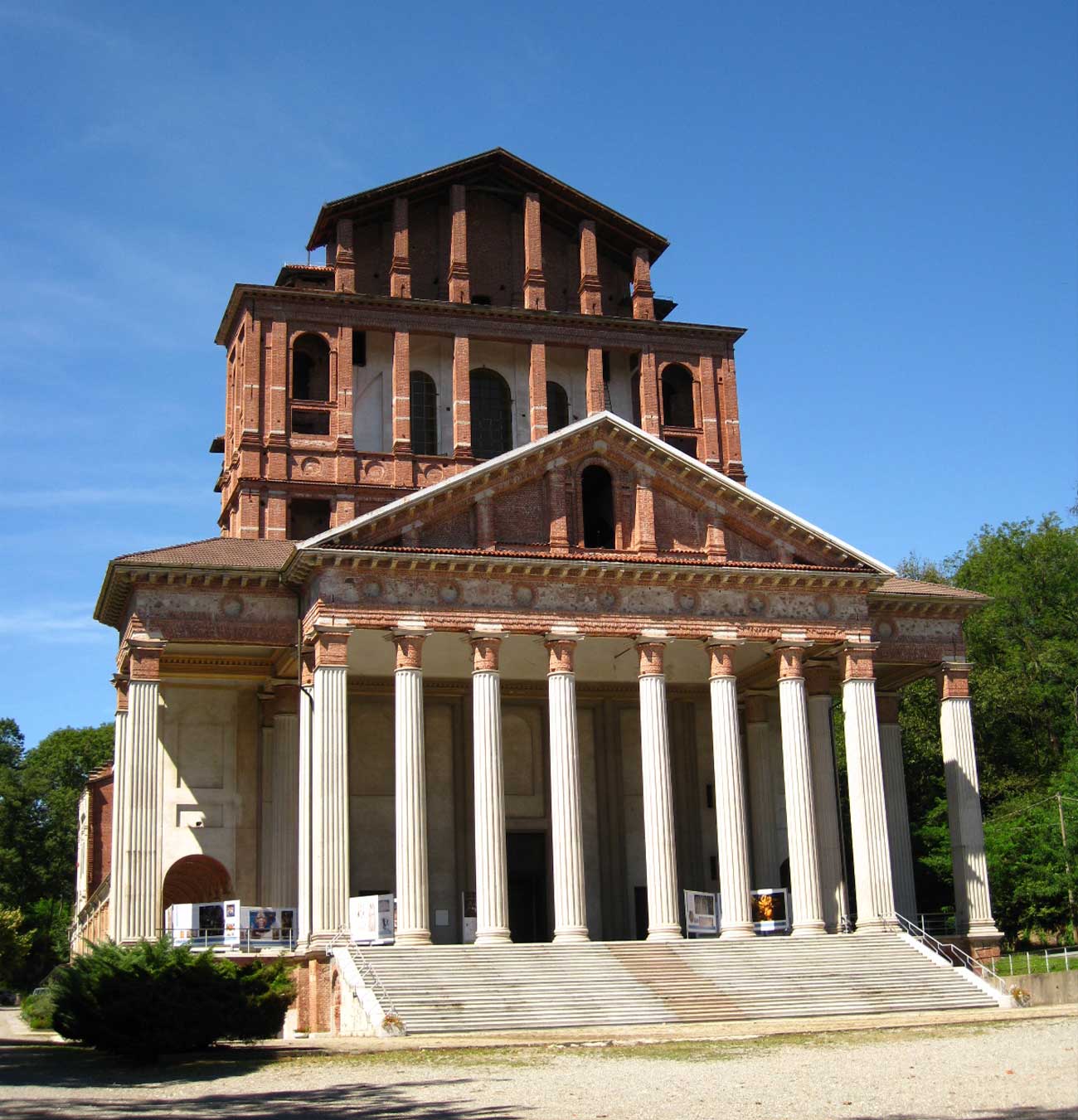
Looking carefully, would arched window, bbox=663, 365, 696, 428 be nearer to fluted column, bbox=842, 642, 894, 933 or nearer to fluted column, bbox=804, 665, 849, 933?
fluted column, bbox=804, 665, 849, 933

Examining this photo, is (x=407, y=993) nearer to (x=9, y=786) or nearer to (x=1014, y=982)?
(x=1014, y=982)

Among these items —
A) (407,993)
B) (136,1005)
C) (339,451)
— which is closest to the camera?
(136,1005)

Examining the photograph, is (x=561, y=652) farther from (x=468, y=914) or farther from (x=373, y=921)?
(x=468, y=914)

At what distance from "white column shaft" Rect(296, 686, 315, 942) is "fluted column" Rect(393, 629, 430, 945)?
2.28 m

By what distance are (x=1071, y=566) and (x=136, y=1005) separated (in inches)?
2216

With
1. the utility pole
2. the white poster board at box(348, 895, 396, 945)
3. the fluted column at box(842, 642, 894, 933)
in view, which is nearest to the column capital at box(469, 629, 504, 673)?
the white poster board at box(348, 895, 396, 945)

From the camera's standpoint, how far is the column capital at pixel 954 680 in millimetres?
44250

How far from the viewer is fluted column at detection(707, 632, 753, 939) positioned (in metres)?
38.8

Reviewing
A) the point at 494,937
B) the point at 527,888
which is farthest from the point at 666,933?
the point at 527,888

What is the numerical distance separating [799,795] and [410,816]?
34.5 feet

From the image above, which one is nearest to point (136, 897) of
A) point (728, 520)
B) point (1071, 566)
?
point (728, 520)

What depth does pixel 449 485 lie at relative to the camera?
38469 millimetres

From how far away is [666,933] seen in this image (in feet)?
123

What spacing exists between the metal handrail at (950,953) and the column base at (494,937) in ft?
35.0
